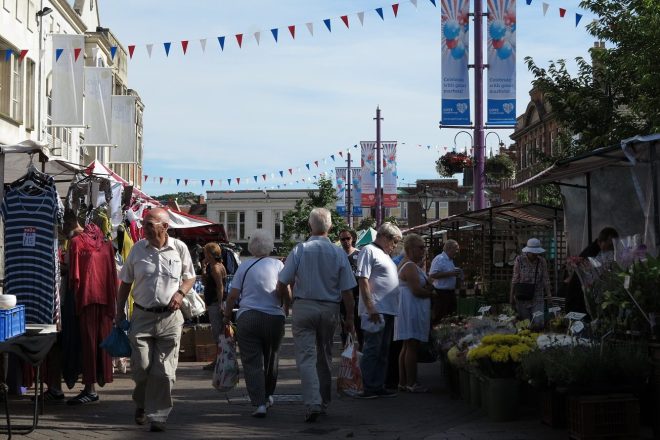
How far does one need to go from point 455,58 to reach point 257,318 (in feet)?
34.5

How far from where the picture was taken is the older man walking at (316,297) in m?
9.24

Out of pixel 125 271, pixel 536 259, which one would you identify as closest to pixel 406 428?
pixel 125 271

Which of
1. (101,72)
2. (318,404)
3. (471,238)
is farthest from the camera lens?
(101,72)

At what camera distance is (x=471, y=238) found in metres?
23.7

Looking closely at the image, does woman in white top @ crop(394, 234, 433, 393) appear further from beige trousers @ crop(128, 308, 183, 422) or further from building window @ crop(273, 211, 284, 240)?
building window @ crop(273, 211, 284, 240)

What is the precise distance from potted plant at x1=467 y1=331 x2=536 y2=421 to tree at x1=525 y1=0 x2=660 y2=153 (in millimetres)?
8201

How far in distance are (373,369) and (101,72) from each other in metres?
19.9

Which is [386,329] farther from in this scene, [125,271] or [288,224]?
[288,224]

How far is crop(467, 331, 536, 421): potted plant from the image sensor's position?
895 cm

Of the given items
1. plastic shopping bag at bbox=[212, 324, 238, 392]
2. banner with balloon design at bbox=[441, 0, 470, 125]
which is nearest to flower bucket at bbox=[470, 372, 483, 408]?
plastic shopping bag at bbox=[212, 324, 238, 392]

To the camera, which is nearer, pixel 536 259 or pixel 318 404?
pixel 318 404

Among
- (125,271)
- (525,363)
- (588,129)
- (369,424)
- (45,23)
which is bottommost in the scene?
(369,424)

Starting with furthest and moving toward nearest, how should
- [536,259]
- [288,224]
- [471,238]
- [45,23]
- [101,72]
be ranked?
[288,224] < [45,23] < [101,72] < [471,238] < [536,259]

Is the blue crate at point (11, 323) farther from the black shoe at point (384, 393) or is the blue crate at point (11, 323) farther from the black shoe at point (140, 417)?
the black shoe at point (384, 393)
